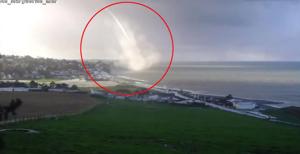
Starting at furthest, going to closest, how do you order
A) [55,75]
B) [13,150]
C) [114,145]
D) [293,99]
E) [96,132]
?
[55,75], [293,99], [96,132], [114,145], [13,150]

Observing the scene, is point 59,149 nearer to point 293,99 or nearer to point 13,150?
point 13,150

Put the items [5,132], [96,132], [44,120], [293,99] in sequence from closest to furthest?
[5,132], [96,132], [44,120], [293,99]

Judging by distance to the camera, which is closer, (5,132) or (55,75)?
(5,132)

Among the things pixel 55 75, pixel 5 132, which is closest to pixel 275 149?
pixel 5 132

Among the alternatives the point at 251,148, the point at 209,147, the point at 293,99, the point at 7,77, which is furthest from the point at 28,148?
the point at 7,77

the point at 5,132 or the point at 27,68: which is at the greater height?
the point at 27,68

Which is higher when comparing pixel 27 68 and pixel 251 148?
pixel 27 68

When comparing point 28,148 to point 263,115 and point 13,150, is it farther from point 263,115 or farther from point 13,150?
point 263,115

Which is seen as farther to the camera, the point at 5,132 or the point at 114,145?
the point at 5,132

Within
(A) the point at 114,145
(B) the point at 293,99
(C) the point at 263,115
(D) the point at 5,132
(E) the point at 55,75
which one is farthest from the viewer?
(E) the point at 55,75
